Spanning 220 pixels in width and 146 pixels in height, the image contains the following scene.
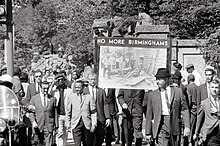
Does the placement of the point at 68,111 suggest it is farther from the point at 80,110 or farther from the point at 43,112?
the point at 43,112

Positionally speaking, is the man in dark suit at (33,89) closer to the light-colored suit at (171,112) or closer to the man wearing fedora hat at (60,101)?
the man wearing fedora hat at (60,101)

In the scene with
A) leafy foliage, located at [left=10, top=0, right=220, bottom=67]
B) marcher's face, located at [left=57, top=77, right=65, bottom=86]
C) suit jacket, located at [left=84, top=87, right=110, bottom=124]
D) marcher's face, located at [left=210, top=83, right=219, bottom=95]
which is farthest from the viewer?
leafy foliage, located at [left=10, top=0, right=220, bottom=67]

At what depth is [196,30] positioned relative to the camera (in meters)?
33.8

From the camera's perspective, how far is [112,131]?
16.6m

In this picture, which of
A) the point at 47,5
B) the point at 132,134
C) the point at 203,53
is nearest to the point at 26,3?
the point at 47,5

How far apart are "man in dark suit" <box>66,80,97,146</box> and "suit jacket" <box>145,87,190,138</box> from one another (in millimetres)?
1536

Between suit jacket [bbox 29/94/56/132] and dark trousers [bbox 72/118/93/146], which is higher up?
suit jacket [bbox 29/94/56/132]

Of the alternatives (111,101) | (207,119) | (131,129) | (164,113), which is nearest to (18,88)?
(111,101)

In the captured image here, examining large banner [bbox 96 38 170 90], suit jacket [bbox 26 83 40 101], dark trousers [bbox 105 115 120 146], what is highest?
large banner [bbox 96 38 170 90]

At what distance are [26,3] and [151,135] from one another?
222 ft

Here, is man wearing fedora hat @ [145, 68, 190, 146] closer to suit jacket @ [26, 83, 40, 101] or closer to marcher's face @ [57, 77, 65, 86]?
suit jacket @ [26, 83, 40, 101]

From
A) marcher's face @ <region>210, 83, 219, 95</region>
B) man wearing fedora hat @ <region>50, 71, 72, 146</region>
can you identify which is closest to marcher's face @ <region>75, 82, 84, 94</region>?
man wearing fedora hat @ <region>50, 71, 72, 146</region>

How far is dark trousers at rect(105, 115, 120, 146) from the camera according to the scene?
1580 cm

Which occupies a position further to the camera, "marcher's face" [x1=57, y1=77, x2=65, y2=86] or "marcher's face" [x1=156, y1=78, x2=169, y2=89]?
"marcher's face" [x1=57, y1=77, x2=65, y2=86]
